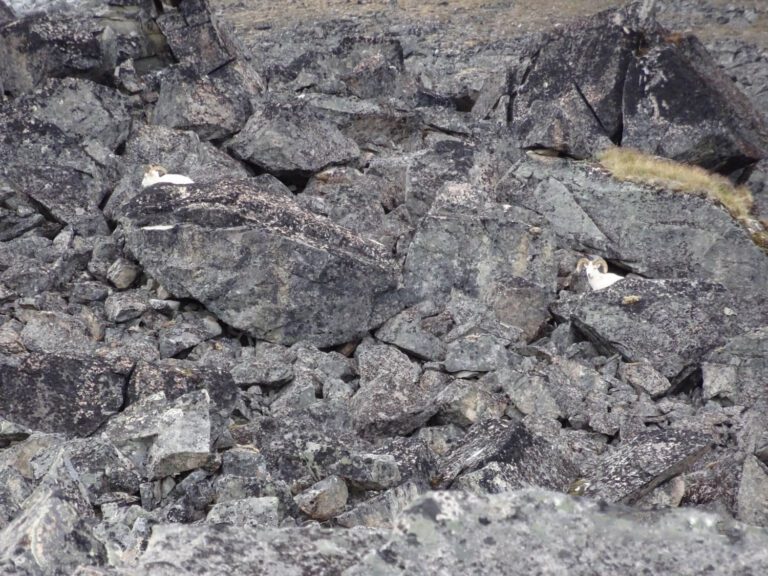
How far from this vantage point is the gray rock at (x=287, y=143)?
16.8 m

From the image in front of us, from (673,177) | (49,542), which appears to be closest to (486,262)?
(673,177)

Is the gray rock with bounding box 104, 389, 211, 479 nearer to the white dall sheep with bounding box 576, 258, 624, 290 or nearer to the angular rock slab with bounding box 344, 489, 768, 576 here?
the angular rock slab with bounding box 344, 489, 768, 576

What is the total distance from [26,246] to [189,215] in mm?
2394

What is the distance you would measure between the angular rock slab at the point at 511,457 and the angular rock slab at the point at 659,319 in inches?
165

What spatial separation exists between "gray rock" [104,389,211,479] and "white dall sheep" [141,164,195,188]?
18.9ft

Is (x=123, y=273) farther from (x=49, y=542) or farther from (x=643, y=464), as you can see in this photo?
(x=49, y=542)

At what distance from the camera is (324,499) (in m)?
8.20

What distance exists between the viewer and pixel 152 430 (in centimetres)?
885

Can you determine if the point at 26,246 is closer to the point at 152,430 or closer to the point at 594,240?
the point at 152,430

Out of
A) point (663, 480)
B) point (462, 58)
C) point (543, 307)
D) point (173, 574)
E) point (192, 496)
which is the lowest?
point (462, 58)

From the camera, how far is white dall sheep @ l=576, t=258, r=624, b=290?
48.0 ft

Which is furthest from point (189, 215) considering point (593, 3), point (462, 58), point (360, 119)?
point (593, 3)

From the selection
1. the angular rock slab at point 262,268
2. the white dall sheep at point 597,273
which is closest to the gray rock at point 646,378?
the white dall sheep at point 597,273

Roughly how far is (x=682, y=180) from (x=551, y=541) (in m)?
13.7
